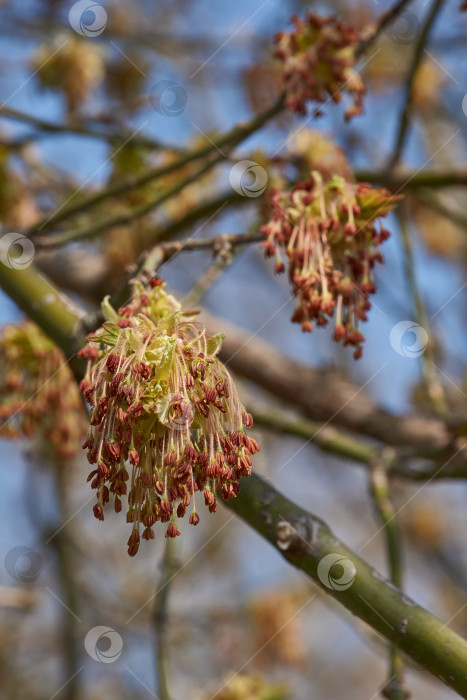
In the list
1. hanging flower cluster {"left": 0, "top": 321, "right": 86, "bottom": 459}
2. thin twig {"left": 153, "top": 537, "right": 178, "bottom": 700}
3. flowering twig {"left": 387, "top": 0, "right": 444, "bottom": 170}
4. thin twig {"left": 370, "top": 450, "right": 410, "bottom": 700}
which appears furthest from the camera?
flowering twig {"left": 387, "top": 0, "right": 444, "bottom": 170}

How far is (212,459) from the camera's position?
5.16 feet

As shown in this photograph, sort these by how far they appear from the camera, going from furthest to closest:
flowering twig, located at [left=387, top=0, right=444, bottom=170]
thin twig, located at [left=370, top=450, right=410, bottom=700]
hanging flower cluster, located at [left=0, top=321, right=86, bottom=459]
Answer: flowering twig, located at [left=387, top=0, right=444, bottom=170] < hanging flower cluster, located at [left=0, top=321, right=86, bottom=459] < thin twig, located at [left=370, top=450, right=410, bottom=700]

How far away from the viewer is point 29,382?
9.20 ft

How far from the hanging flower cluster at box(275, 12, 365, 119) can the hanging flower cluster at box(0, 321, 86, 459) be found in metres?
1.18

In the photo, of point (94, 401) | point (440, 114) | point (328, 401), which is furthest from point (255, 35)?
point (94, 401)

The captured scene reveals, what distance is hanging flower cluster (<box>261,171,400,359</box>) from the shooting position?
1.98 metres

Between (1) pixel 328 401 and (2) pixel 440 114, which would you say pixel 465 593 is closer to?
(1) pixel 328 401

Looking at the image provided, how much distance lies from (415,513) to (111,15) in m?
5.31

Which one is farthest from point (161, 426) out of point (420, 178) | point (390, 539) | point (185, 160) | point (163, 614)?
point (420, 178)

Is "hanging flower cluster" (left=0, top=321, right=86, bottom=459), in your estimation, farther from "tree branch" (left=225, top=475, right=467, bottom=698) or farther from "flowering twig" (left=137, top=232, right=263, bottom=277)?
"tree branch" (left=225, top=475, right=467, bottom=698)

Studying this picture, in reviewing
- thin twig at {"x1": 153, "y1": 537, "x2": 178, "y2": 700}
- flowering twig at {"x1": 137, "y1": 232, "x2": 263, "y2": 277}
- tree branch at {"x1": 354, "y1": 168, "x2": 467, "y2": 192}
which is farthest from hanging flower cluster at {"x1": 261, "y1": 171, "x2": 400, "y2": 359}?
tree branch at {"x1": 354, "y1": 168, "x2": 467, "y2": 192}

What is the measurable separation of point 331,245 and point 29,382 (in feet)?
4.18

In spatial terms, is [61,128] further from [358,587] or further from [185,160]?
[358,587]

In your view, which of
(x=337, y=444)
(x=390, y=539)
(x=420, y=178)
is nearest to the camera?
(x=390, y=539)
